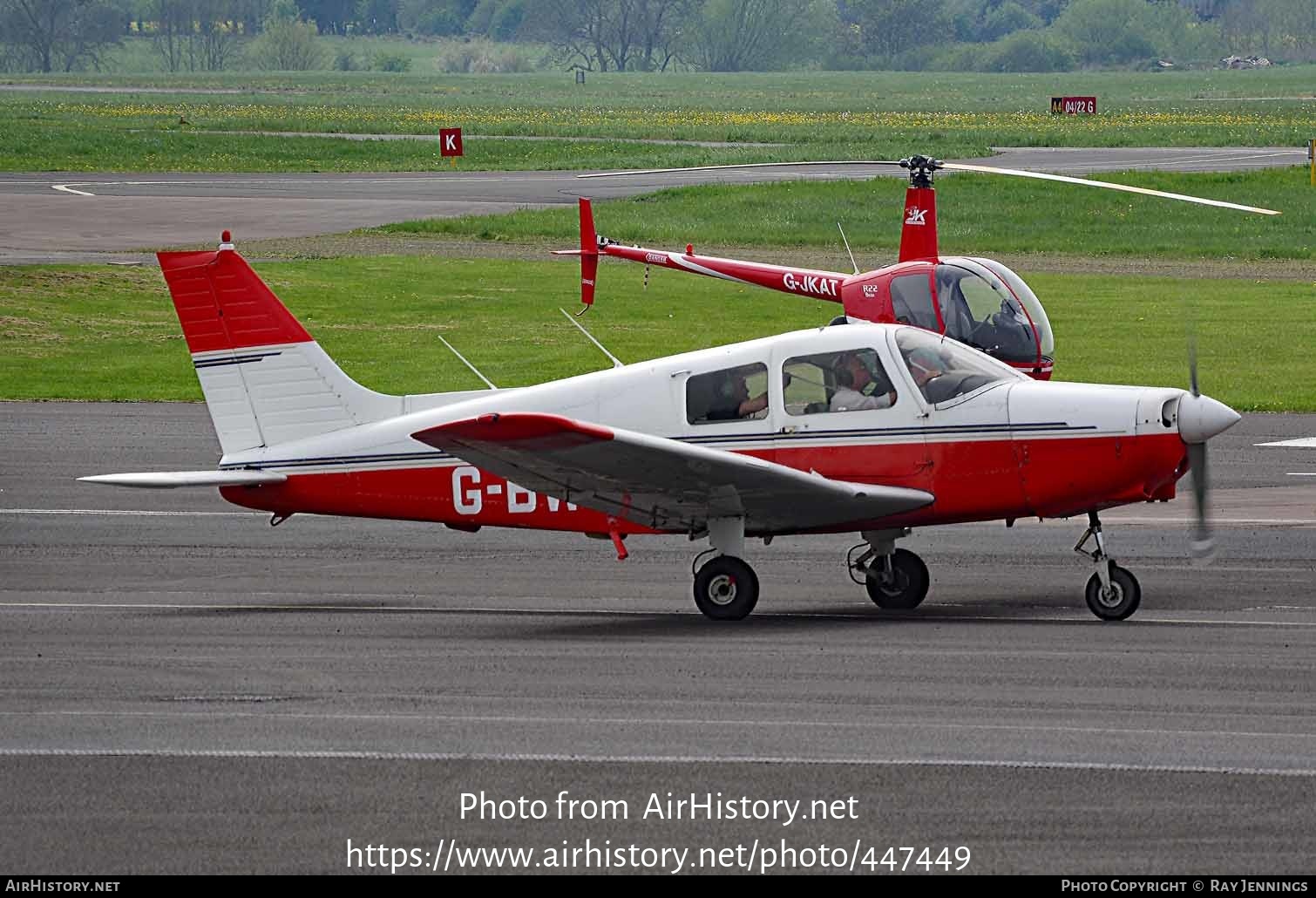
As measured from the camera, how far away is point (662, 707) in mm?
11234

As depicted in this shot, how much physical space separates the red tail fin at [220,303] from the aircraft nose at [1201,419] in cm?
674

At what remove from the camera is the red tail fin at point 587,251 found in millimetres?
24828

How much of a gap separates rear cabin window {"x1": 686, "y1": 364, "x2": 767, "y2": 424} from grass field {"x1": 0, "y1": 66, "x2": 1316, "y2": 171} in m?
50.1

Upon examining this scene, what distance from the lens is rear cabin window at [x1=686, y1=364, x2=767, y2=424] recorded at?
46.5ft

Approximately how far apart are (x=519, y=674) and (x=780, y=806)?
133 inches

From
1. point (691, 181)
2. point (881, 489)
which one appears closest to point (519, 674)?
point (881, 489)

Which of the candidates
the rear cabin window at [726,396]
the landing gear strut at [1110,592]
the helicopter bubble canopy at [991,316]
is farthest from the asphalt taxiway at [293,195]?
the landing gear strut at [1110,592]

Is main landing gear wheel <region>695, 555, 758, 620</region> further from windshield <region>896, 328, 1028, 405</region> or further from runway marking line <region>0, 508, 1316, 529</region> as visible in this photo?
runway marking line <region>0, 508, 1316, 529</region>

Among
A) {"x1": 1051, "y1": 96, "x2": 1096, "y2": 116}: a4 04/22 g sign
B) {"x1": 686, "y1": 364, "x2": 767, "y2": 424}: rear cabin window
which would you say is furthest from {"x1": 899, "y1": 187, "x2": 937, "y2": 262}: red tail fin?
{"x1": 1051, "y1": 96, "x2": 1096, "y2": 116}: a4 04/22 g sign

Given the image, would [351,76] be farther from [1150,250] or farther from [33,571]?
[33,571]

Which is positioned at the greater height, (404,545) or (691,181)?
(691,181)

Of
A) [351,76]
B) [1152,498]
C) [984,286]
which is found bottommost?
[1152,498]

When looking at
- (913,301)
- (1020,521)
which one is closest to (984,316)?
(913,301)

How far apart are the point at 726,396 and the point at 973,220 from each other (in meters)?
36.5
